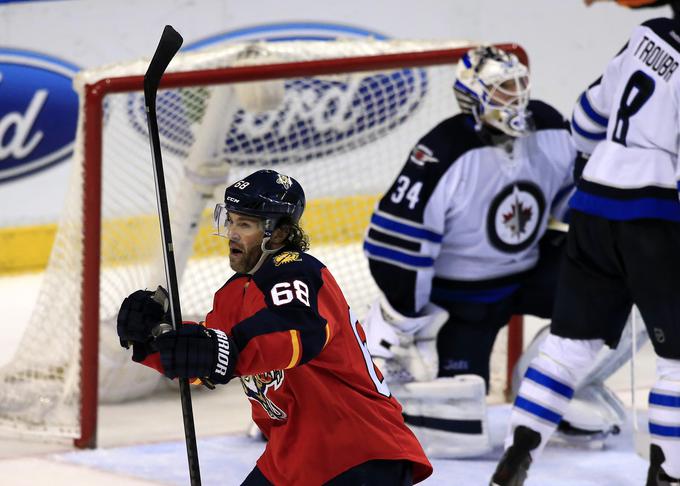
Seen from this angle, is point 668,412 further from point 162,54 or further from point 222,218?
point 162,54

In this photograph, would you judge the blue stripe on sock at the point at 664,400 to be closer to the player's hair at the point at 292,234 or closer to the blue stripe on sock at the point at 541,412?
the blue stripe on sock at the point at 541,412

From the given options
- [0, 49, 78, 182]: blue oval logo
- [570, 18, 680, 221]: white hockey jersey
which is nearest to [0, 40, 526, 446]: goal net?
[570, 18, 680, 221]: white hockey jersey

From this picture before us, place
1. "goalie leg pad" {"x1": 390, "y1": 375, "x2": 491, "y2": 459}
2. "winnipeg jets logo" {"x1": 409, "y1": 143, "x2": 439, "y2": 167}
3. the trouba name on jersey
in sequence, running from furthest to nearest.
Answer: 1. "goalie leg pad" {"x1": 390, "y1": 375, "x2": 491, "y2": 459}
2. "winnipeg jets logo" {"x1": 409, "y1": 143, "x2": 439, "y2": 167}
3. the trouba name on jersey

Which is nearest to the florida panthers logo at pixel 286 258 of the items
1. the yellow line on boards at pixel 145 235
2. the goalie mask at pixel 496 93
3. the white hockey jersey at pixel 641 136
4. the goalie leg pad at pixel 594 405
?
the yellow line on boards at pixel 145 235

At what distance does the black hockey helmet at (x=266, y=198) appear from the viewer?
247 cm

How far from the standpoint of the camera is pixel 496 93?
3.85m

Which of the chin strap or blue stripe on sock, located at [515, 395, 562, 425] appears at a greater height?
the chin strap

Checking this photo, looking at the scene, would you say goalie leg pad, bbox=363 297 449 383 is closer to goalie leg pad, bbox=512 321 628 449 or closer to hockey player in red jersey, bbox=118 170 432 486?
goalie leg pad, bbox=512 321 628 449

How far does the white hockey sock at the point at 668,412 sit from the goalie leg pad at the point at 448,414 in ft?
2.14

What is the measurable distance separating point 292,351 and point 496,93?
1683 millimetres

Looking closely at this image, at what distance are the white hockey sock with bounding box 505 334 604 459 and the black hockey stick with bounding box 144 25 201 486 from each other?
1.14 meters

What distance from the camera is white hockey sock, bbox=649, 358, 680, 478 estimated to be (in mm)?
3305

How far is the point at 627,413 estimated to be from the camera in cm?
435

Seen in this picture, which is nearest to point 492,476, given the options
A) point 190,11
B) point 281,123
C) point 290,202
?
point 290,202
